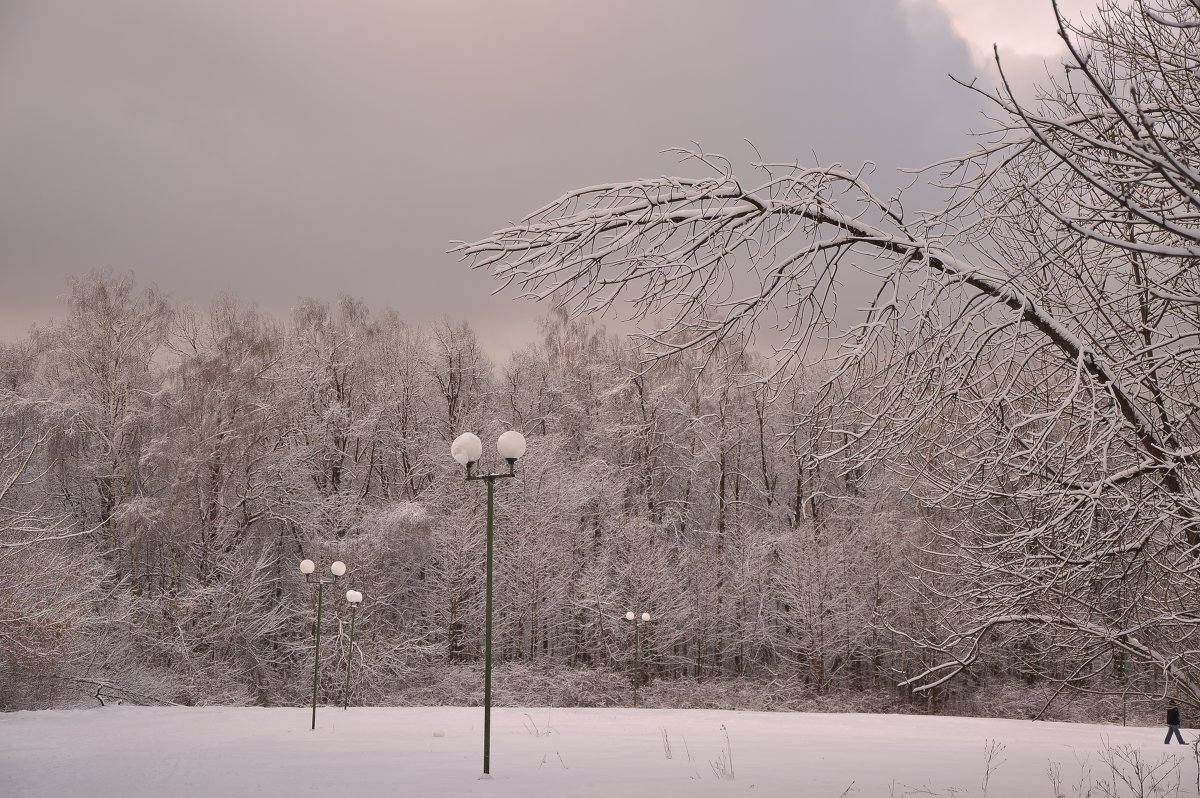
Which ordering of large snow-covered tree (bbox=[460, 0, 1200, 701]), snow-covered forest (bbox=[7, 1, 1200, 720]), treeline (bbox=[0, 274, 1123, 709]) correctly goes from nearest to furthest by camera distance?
large snow-covered tree (bbox=[460, 0, 1200, 701])
snow-covered forest (bbox=[7, 1, 1200, 720])
treeline (bbox=[0, 274, 1123, 709])

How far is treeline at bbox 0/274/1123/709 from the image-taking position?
939 inches

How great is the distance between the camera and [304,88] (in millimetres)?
27500

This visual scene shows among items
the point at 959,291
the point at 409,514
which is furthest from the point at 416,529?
the point at 959,291

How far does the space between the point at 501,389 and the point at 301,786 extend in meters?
25.3

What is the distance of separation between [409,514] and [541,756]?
58.4ft

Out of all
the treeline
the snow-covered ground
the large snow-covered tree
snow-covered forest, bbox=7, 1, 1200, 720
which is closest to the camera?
the large snow-covered tree

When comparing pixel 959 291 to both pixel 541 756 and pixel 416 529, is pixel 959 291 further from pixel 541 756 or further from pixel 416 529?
pixel 416 529

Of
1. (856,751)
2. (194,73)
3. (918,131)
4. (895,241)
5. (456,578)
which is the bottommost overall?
(856,751)

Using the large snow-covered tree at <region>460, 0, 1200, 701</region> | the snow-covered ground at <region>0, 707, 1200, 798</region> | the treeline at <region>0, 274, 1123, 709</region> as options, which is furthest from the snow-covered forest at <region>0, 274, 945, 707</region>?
the large snow-covered tree at <region>460, 0, 1200, 701</region>

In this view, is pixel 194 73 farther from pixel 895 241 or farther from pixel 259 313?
pixel 895 241

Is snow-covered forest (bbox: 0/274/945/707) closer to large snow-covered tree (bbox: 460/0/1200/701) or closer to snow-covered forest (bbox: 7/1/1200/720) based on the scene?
snow-covered forest (bbox: 7/1/1200/720)

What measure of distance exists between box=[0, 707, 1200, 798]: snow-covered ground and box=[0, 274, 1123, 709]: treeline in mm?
7567

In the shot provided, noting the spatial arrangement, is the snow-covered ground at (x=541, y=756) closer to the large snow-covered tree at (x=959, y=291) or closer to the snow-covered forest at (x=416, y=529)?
the snow-covered forest at (x=416, y=529)

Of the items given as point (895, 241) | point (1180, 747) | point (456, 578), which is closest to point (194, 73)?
point (456, 578)
